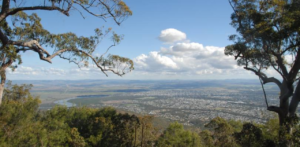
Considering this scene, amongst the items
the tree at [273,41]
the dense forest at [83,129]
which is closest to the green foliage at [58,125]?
the dense forest at [83,129]

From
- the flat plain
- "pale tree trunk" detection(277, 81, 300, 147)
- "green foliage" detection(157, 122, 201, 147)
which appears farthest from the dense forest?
"pale tree trunk" detection(277, 81, 300, 147)

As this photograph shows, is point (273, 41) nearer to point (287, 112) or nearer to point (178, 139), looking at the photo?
point (287, 112)

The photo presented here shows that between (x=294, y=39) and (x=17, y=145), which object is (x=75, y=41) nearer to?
(x=17, y=145)

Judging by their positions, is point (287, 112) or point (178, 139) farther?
point (178, 139)

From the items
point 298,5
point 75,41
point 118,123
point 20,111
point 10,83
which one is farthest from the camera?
point 10,83

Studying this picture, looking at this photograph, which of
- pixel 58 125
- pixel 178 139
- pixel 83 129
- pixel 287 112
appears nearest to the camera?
pixel 287 112

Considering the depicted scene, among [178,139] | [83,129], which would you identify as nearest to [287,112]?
[178,139]

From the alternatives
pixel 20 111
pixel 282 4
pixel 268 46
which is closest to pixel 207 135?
pixel 268 46

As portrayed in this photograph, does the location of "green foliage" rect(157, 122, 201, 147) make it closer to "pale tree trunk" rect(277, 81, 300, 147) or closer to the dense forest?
the dense forest
